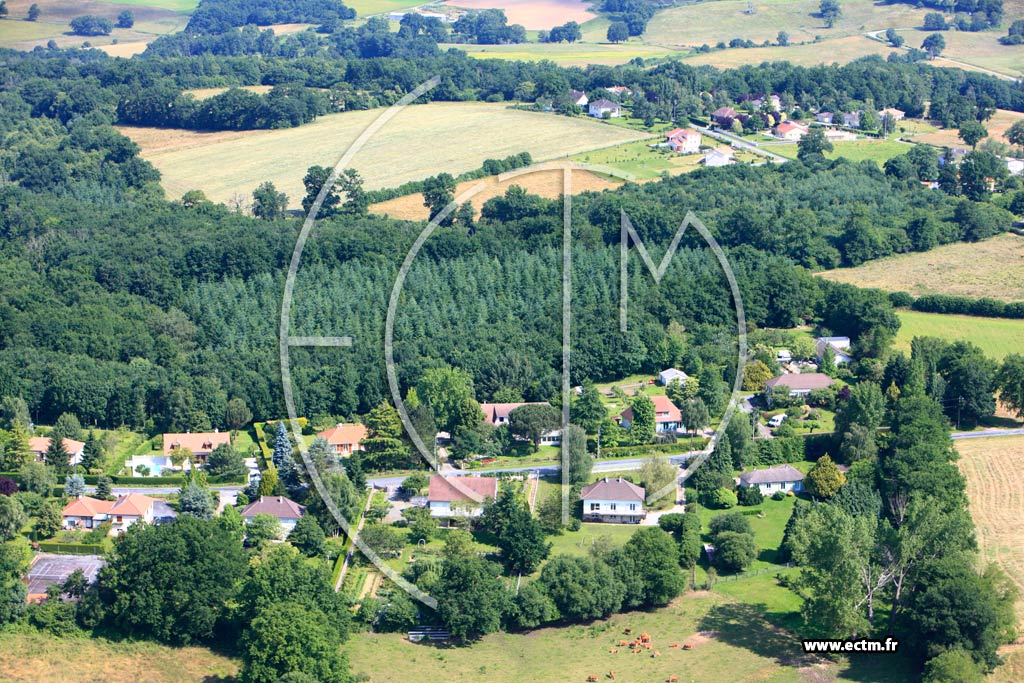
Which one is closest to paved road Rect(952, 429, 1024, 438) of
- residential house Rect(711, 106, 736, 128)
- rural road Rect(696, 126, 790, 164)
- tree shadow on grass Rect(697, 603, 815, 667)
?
tree shadow on grass Rect(697, 603, 815, 667)

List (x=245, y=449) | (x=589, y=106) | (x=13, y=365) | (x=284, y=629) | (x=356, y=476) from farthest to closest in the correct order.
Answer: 1. (x=589, y=106)
2. (x=13, y=365)
3. (x=245, y=449)
4. (x=356, y=476)
5. (x=284, y=629)

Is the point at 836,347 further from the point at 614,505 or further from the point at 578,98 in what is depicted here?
the point at 578,98

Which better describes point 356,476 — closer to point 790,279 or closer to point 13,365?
point 13,365

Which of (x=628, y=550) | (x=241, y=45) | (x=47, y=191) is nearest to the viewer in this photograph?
(x=628, y=550)

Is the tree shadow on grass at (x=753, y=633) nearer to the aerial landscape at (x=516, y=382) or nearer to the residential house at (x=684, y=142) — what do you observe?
the aerial landscape at (x=516, y=382)

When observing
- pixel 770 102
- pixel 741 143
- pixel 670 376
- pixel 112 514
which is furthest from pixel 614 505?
pixel 770 102

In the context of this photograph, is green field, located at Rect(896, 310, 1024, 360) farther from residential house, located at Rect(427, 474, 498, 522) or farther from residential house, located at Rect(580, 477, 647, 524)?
residential house, located at Rect(427, 474, 498, 522)

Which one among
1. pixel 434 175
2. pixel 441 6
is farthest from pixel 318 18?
pixel 434 175
